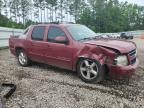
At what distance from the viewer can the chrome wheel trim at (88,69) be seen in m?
6.05

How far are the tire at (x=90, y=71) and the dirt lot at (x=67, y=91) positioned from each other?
0.55 ft

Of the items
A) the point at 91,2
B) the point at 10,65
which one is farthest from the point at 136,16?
the point at 10,65

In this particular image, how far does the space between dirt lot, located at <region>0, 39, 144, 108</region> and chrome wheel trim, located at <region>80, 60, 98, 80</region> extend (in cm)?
24

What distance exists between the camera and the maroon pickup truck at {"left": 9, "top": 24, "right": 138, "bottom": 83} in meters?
5.79

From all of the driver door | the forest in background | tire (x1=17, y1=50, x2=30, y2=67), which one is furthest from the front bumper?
the forest in background

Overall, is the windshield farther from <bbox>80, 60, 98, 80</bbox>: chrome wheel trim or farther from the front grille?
the front grille

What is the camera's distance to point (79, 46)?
635 cm

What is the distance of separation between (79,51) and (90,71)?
63 cm

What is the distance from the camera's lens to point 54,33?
23.7 ft

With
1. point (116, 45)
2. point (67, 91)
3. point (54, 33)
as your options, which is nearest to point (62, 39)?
point (54, 33)

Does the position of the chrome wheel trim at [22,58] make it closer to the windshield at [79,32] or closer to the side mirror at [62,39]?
the side mirror at [62,39]

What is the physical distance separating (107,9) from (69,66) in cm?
8040

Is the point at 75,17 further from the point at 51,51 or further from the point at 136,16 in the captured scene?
the point at 51,51

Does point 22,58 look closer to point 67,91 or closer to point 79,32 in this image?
point 79,32
